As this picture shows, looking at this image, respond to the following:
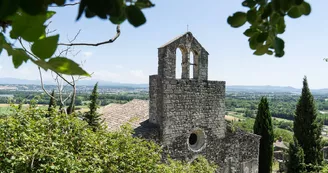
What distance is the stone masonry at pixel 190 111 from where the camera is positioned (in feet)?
32.8

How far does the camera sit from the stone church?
393 inches

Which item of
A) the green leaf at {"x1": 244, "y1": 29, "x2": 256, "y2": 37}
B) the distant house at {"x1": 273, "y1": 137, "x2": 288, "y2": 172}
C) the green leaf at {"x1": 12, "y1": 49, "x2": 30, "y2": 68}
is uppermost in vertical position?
the green leaf at {"x1": 244, "y1": 29, "x2": 256, "y2": 37}

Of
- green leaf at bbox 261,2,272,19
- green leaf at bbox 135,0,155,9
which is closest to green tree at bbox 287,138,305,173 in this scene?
green leaf at bbox 261,2,272,19

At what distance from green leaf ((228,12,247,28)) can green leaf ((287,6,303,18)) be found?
164mm

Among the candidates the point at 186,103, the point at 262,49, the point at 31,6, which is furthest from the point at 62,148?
the point at 186,103

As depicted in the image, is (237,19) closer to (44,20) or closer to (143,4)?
(143,4)

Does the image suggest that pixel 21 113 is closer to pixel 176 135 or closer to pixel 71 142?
pixel 71 142

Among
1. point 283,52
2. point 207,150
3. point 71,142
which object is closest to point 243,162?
point 207,150

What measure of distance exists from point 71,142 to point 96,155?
569mm

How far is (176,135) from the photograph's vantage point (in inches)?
405

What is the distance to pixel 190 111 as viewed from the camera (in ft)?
34.7

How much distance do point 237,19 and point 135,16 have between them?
54 centimetres

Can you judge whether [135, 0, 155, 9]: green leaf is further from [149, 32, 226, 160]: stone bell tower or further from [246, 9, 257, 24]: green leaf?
[149, 32, 226, 160]: stone bell tower

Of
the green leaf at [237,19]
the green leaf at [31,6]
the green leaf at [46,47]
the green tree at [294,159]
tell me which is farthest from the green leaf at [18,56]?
the green tree at [294,159]
